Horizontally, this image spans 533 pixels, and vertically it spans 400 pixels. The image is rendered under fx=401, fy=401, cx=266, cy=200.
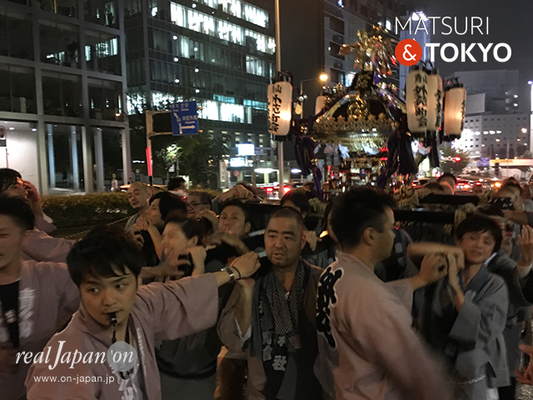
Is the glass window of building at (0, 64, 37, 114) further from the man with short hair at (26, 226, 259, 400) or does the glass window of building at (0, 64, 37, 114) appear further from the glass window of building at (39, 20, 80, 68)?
the man with short hair at (26, 226, 259, 400)

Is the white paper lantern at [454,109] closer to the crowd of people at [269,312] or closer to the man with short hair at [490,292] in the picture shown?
the crowd of people at [269,312]

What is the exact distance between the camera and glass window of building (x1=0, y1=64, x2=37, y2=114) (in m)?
22.3

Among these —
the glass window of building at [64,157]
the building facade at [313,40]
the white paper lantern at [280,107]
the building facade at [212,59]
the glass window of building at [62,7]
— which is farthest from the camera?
the building facade at [313,40]

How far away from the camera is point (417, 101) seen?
698 cm

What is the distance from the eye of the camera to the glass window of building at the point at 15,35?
874 inches

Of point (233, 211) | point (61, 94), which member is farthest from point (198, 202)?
point (61, 94)

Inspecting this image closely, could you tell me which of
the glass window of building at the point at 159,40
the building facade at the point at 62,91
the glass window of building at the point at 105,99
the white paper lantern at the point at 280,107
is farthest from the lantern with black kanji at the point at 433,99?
the glass window of building at the point at 159,40

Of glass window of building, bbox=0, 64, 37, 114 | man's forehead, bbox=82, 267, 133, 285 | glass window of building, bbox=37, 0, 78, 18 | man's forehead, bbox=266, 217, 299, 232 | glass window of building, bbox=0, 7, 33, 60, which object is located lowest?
man's forehead, bbox=82, 267, 133, 285

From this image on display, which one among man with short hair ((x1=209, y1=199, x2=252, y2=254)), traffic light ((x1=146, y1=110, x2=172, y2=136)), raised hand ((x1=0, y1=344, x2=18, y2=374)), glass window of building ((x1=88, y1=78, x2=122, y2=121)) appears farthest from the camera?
glass window of building ((x1=88, y1=78, x2=122, y2=121))

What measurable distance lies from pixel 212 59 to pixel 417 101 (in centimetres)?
3967

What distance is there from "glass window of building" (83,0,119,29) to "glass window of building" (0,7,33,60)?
13.4 ft

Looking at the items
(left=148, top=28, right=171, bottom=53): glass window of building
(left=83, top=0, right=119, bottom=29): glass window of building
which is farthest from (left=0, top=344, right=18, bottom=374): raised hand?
(left=148, top=28, right=171, bottom=53): glass window of building

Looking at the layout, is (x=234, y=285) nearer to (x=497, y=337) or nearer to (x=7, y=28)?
(x=497, y=337)

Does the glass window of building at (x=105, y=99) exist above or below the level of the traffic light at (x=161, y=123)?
above
